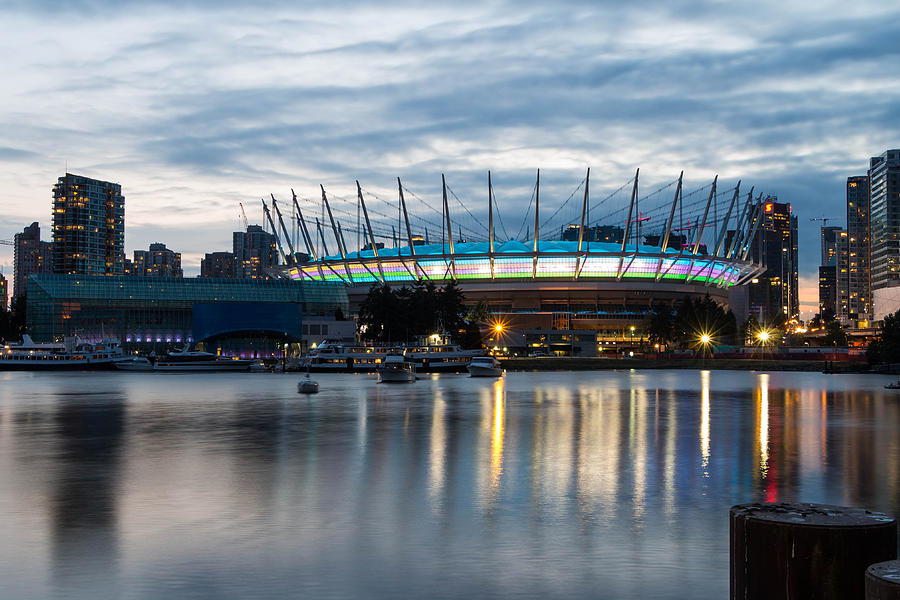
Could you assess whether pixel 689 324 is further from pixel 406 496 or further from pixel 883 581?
pixel 883 581

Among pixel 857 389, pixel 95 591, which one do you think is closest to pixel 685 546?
pixel 95 591

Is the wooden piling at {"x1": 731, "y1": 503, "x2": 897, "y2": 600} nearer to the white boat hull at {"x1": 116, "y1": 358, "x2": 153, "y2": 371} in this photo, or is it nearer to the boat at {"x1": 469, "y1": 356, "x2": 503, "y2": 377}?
the boat at {"x1": 469, "y1": 356, "x2": 503, "y2": 377}

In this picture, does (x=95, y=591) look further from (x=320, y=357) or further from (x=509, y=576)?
(x=320, y=357)

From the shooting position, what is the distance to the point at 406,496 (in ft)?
79.2

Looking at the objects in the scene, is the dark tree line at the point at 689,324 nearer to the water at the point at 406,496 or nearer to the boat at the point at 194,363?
the boat at the point at 194,363

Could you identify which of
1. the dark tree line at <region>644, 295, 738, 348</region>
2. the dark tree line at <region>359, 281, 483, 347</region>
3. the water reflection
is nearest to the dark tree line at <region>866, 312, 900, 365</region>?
the water reflection

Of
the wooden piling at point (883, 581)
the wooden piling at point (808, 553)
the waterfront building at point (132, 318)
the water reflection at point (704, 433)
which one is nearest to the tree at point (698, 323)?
the waterfront building at point (132, 318)

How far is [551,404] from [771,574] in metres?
55.6

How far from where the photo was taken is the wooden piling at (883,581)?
7355 millimetres

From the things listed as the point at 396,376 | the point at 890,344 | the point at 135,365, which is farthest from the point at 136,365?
the point at 890,344

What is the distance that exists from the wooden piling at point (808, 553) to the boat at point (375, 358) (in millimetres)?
118691

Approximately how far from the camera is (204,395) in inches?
3061

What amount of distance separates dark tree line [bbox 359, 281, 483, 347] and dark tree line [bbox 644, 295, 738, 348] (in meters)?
44.7

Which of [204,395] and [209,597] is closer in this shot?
[209,597]
